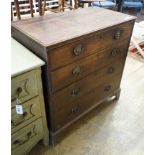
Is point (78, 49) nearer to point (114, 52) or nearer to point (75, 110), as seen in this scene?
point (114, 52)

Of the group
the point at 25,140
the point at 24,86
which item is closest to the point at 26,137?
the point at 25,140

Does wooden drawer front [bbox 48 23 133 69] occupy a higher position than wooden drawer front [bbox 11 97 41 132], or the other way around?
wooden drawer front [bbox 48 23 133 69]

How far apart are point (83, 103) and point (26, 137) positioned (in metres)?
0.51

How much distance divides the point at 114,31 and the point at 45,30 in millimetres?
493

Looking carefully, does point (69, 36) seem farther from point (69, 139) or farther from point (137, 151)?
point (137, 151)

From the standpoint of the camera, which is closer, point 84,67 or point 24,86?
point 24,86

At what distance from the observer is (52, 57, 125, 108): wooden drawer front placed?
3.93 feet

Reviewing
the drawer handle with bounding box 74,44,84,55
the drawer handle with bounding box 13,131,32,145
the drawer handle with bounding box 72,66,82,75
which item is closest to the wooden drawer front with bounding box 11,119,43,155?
the drawer handle with bounding box 13,131,32,145

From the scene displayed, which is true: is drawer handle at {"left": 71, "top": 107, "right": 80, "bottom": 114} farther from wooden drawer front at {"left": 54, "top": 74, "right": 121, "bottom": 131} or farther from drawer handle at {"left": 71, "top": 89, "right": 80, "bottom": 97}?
drawer handle at {"left": 71, "top": 89, "right": 80, "bottom": 97}

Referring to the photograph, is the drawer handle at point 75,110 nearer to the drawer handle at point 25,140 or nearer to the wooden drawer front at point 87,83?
the wooden drawer front at point 87,83

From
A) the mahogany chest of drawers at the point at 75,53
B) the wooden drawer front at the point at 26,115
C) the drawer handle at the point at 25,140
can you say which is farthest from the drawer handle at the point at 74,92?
the drawer handle at the point at 25,140

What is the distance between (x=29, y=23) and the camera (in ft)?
3.86

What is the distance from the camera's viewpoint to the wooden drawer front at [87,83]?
1197 millimetres

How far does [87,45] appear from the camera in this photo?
1.14m
